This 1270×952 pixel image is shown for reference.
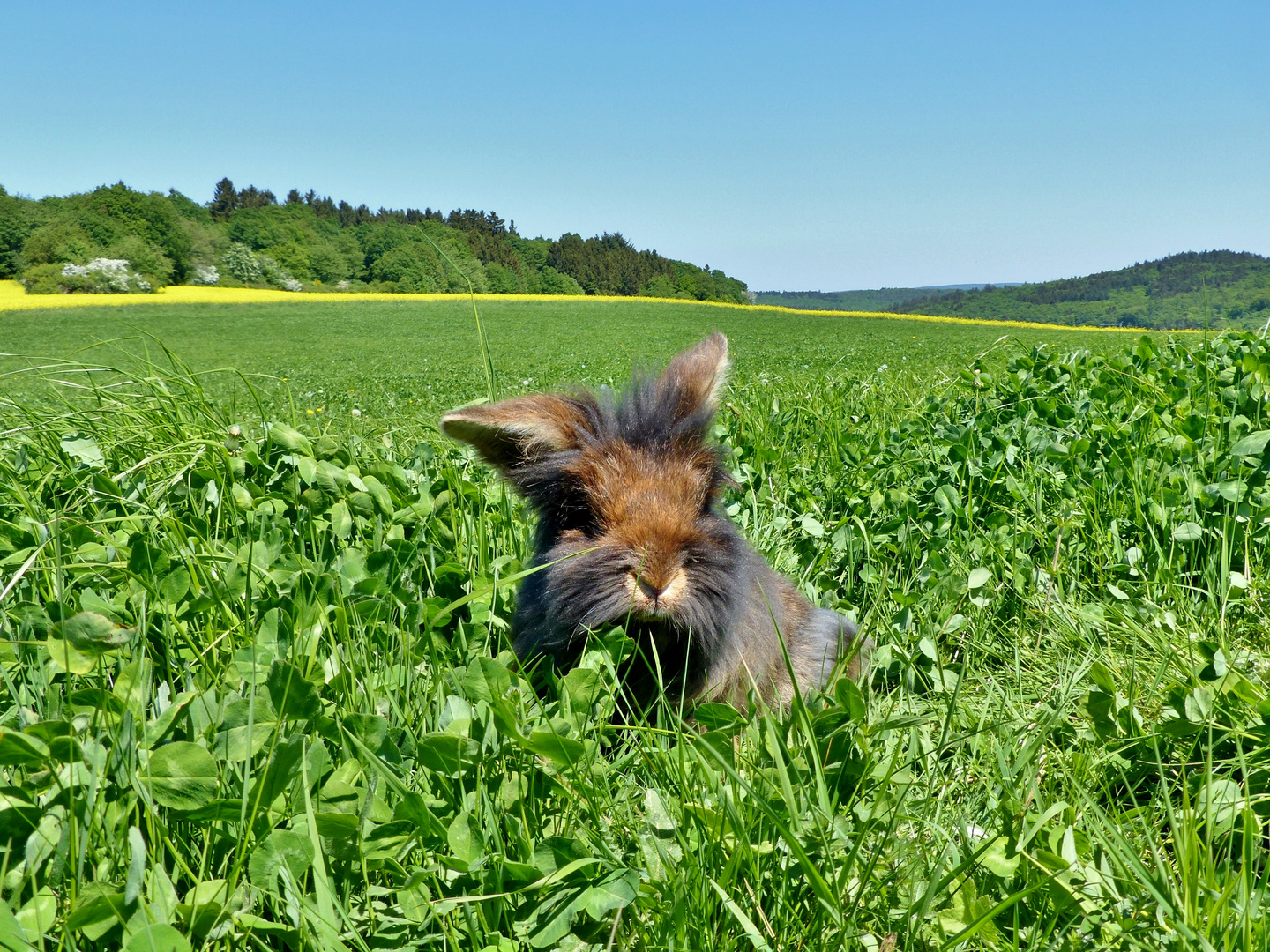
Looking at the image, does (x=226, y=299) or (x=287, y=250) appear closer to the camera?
(x=226, y=299)

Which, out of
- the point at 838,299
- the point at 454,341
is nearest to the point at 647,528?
the point at 454,341

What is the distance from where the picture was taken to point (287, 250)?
278 ft

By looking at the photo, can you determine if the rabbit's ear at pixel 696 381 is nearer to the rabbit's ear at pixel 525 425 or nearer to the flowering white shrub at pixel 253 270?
the rabbit's ear at pixel 525 425

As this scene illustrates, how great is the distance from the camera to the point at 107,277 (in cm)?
6431

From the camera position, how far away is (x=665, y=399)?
8.87 ft

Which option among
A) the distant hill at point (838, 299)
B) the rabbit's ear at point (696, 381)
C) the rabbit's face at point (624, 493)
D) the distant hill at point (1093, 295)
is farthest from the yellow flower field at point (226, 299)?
the distant hill at point (838, 299)

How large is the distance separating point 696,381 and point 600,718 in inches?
50.2

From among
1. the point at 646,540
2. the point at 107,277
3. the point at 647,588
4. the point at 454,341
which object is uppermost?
the point at 107,277

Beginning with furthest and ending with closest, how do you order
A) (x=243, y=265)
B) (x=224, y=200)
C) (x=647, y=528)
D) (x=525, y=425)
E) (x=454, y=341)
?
(x=224, y=200)
(x=243, y=265)
(x=454, y=341)
(x=525, y=425)
(x=647, y=528)

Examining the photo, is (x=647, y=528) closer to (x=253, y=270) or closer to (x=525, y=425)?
(x=525, y=425)

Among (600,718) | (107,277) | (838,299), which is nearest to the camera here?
(600,718)

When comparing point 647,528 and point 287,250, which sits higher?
point 287,250

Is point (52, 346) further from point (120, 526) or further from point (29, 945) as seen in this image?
point (29, 945)

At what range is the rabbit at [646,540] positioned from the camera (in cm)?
230
